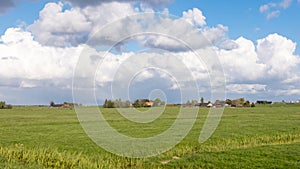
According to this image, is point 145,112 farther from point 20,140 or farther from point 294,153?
point 294,153

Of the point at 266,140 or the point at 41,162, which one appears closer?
the point at 41,162

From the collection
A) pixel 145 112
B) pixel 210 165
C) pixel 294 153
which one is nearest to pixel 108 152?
pixel 210 165

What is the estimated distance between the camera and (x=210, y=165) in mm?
20859

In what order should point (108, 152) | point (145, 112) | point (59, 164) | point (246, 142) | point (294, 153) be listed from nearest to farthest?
point (59, 164) < point (294, 153) < point (108, 152) < point (246, 142) < point (145, 112)

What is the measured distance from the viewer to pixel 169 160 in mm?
22891

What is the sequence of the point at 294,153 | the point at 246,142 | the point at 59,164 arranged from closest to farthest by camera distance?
the point at 59,164, the point at 294,153, the point at 246,142

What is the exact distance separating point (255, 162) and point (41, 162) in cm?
1223

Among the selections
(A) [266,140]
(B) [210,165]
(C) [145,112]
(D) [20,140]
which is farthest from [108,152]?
(C) [145,112]

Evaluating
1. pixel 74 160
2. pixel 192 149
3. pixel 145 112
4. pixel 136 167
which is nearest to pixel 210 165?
pixel 136 167

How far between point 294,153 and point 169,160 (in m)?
7.69

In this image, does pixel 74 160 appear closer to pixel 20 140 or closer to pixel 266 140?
pixel 20 140

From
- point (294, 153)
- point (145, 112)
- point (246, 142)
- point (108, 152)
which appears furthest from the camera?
point (145, 112)

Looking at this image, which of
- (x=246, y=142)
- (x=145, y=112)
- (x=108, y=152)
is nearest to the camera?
(x=108, y=152)

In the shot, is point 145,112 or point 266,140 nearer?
point 266,140
